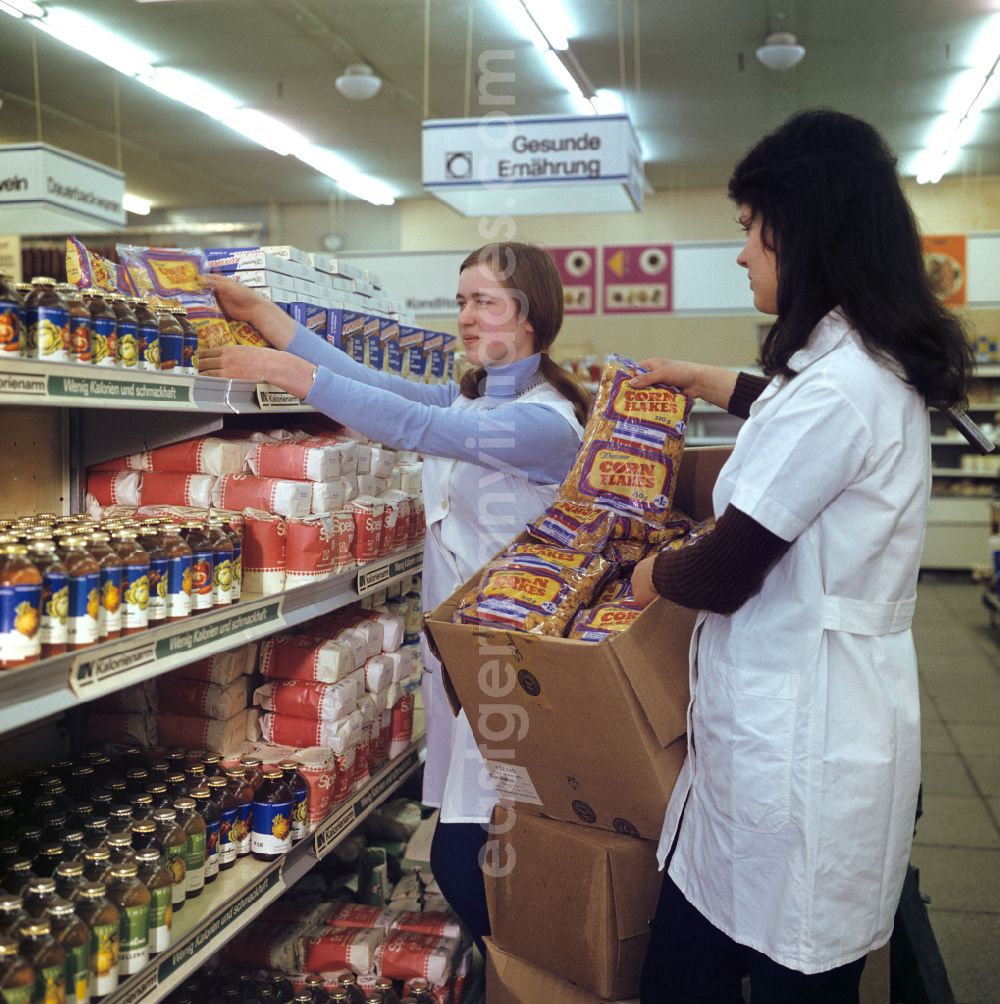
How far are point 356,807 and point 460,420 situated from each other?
0.99 m

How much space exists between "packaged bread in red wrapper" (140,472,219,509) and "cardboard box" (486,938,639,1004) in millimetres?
1168

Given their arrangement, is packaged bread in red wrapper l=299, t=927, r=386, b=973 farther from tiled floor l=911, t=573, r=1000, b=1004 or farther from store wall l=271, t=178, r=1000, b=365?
store wall l=271, t=178, r=1000, b=365

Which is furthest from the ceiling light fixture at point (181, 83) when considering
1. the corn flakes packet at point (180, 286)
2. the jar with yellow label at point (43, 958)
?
the jar with yellow label at point (43, 958)

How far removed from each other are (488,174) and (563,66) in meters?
3.22

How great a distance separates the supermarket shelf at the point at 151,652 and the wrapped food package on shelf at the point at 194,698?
36 centimetres

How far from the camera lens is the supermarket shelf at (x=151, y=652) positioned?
1370 mm

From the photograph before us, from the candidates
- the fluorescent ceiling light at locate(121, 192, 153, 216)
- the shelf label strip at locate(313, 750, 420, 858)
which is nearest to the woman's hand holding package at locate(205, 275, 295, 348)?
the shelf label strip at locate(313, 750, 420, 858)

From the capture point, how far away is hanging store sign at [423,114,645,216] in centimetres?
572

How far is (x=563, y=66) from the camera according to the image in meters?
8.51

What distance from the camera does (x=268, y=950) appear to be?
2594mm

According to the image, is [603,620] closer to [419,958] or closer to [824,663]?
[824,663]

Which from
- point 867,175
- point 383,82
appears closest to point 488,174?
point 383,82

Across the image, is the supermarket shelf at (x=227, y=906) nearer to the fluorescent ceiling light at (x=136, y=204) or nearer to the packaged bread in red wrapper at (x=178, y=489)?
the packaged bread in red wrapper at (x=178, y=489)

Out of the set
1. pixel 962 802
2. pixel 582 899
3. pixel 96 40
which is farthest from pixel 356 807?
pixel 96 40
